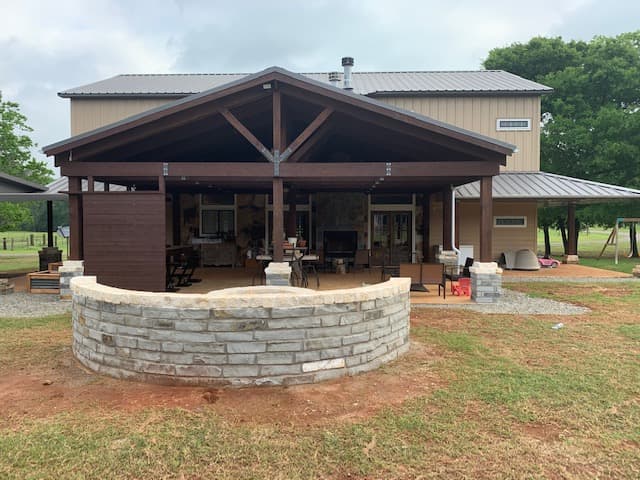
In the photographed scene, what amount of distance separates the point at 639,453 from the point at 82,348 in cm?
517

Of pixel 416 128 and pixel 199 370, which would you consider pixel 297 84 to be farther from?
pixel 199 370

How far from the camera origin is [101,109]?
15336mm

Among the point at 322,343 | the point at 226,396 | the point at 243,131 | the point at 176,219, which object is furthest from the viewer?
the point at 176,219

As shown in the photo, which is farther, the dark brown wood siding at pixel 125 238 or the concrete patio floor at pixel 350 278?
the concrete patio floor at pixel 350 278

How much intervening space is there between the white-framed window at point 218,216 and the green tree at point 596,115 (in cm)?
1451

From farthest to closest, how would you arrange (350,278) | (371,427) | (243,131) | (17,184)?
(17,184)
(350,278)
(243,131)
(371,427)

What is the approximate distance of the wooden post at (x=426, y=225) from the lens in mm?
14094

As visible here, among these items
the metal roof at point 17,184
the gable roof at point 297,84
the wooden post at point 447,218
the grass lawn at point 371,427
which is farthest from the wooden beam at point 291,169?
the metal roof at point 17,184

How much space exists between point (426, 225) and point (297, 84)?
8.17m

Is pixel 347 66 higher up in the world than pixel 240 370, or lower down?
→ higher up

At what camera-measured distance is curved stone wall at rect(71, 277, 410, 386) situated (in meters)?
4.11

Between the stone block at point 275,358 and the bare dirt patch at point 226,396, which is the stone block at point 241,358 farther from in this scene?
the bare dirt patch at point 226,396

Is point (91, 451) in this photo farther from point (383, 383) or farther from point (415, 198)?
point (415, 198)

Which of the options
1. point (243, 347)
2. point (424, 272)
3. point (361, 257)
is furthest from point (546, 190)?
point (243, 347)
